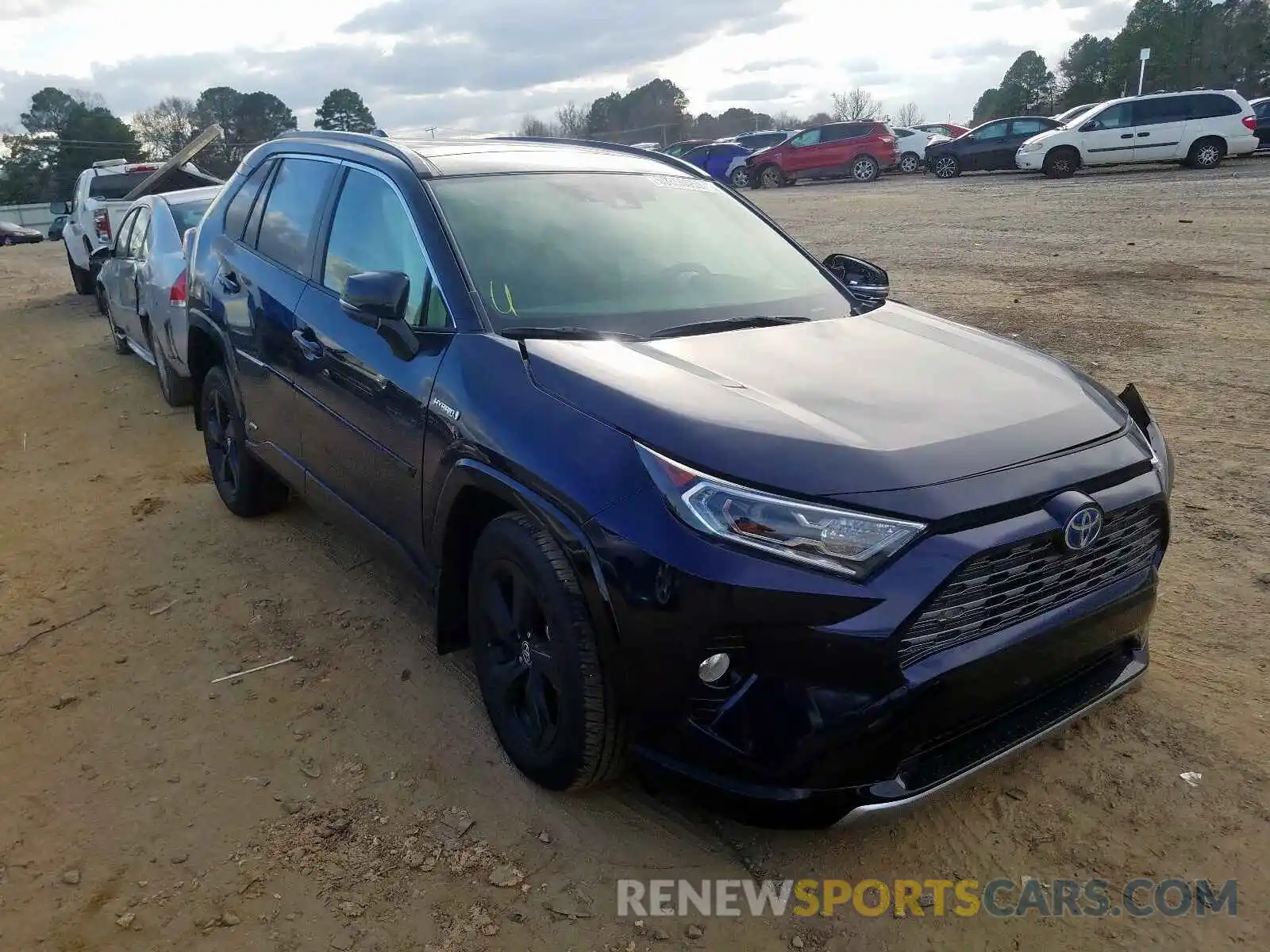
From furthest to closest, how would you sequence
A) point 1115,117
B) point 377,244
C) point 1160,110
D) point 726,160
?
point 726,160, point 1115,117, point 1160,110, point 377,244

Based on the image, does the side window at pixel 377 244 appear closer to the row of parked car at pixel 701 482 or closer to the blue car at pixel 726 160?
the row of parked car at pixel 701 482

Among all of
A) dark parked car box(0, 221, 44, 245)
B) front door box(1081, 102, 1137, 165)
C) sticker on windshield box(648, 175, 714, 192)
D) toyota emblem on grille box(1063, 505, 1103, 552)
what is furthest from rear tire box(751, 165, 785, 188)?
dark parked car box(0, 221, 44, 245)

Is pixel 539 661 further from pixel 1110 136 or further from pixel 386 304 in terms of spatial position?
pixel 1110 136

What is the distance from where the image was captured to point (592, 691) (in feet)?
8.45

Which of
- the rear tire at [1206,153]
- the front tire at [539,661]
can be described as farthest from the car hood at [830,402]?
the rear tire at [1206,153]

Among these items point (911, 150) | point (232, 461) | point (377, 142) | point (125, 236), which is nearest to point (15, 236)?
point (911, 150)

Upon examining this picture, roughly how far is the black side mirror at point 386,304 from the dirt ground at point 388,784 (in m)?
1.26

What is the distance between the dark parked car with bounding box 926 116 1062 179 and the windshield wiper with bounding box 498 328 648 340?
24.0 metres

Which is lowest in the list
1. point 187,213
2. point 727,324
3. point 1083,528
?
point 1083,528

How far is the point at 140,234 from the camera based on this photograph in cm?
890

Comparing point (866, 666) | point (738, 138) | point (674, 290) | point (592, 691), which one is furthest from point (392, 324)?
point (738, 138)

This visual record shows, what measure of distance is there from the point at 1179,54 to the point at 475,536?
207 ft

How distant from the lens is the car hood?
7.91 feet

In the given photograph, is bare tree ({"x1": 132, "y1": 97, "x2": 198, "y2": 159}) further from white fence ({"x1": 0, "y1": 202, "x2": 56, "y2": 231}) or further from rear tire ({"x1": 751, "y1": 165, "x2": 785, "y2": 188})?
rear tire ({"x1": 751, "y1": 165, "x2": 785, "y2": 188})
